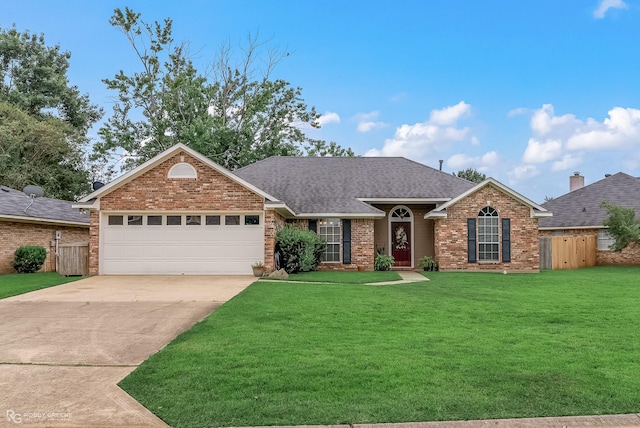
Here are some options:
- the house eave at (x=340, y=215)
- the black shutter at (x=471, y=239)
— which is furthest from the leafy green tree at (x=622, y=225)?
the house eave at (x=340, y=215)

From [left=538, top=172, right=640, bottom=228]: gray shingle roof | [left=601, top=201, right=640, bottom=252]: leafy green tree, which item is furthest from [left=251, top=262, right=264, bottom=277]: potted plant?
[left=538, top=172, right=640, bottom=228]: gray shingle roof

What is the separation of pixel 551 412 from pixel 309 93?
36.3 meters

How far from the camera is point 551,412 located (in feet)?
13.6

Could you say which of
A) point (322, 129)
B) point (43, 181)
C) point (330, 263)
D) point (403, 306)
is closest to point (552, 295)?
point (403, 306)

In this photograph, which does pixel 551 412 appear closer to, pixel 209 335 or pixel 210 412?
pixel 210 412

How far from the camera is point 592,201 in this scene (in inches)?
1029

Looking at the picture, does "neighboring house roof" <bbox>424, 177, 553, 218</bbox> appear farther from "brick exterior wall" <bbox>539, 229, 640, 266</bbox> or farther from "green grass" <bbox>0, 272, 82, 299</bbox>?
"green grass" <bbox>0, 272, 82, 299</bbox>

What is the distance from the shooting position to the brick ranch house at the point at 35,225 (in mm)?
18953

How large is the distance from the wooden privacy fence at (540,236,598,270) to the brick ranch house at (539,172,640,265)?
88 cm

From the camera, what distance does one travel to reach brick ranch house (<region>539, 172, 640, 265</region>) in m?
23.6

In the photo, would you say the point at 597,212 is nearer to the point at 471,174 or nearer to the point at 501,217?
the point at 501,217

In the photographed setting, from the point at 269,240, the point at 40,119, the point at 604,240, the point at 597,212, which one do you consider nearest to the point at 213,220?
the point at 269,240

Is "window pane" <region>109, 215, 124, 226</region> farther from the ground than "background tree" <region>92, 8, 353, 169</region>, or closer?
closer

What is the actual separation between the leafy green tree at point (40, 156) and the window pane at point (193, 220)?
806 inches
